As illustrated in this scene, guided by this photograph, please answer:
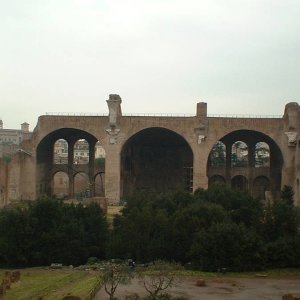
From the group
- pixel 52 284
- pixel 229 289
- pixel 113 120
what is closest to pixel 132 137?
pixel 113 120

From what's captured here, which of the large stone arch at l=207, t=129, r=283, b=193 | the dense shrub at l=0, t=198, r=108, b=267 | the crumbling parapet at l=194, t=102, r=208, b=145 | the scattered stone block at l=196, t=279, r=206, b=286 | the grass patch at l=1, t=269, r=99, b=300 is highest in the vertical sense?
the crumbling parapet at l=194, t=102, r=208, b=145

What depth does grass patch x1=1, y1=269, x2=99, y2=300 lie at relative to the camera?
63.4 feet

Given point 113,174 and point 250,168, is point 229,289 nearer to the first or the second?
point 113,174

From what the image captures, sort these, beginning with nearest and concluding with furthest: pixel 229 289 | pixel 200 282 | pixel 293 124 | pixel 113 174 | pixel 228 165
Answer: pixel 229 289 → pixel 200 282 → pixel 293 124 → pixel 113 174 → pixel 228 165

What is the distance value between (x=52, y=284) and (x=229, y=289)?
22.7 feet

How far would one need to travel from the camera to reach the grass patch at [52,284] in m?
19.3

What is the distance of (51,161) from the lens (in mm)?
48875


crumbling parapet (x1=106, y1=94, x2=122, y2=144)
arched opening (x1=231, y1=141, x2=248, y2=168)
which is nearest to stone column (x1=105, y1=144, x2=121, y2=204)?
crumbling parapet (x1=106, y1=94, x2=122, y2=144)

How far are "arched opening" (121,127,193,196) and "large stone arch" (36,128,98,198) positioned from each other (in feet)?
13.3

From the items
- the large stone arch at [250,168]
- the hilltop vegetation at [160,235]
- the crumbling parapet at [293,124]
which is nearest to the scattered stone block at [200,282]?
the hilltop vegetation at [160,235]

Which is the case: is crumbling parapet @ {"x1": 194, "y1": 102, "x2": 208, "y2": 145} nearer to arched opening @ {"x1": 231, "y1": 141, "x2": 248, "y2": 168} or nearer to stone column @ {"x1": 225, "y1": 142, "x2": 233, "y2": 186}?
stone column @ {"x1": 225, "y1": 142, "x2": 233, "y2": 186}

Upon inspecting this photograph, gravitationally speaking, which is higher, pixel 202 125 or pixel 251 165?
pixel 202 125

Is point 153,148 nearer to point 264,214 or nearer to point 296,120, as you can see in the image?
point 296,120

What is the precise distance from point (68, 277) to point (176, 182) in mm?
29417
